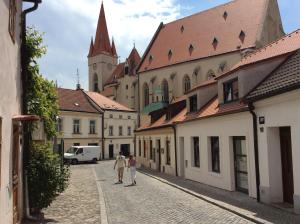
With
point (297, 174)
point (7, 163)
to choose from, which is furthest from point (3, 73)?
point (297, 174)

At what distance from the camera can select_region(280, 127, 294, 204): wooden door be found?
12.1 m

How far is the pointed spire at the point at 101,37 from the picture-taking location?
88562 mm

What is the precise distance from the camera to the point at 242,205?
1250cm

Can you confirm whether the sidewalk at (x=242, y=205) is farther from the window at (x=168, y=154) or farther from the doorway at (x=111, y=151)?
the doorway at (x=111, y=151)

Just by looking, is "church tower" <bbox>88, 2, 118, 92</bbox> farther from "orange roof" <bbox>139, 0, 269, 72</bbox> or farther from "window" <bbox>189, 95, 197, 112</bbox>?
"window" <bbox>189, 95, 197, 112</bbox>

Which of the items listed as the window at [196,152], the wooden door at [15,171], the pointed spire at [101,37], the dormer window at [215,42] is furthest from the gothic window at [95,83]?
the wooden door at [15,171]

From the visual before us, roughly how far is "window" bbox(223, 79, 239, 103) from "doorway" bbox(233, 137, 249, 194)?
71.8 inches

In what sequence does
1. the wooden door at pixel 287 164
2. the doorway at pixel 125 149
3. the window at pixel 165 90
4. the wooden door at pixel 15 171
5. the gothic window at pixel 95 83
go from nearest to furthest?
the wooden door at pixel 15 171
the wooden door at pixel 287 164
the window at pixel 165 90
the doorway at pixel 125 149
the gothic window at pixel 95 83

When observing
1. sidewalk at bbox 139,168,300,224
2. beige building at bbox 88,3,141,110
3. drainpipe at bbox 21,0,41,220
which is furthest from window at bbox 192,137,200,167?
beige building at bbox 88,3,141,110

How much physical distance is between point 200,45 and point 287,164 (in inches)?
1595

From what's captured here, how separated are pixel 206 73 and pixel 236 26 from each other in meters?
6.94

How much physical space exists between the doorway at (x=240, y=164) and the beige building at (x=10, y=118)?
8.27 metres

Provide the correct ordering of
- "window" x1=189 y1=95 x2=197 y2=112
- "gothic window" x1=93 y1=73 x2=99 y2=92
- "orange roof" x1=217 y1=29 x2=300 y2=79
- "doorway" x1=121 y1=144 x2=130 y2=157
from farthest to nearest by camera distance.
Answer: "gothic window" x1=93 y1=73 x2=99 y2=92, "doorway" x1=121 y1=144 x2=130 y2=157, "window" x1=189 y1=95 x2=197 y2=112, "orange roof" x1=217 y1=29 x2=300 y2=79

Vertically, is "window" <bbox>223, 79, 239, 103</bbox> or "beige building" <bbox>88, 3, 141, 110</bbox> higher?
"beige building" <bbox>88, 3, 141, 110</bbox>
